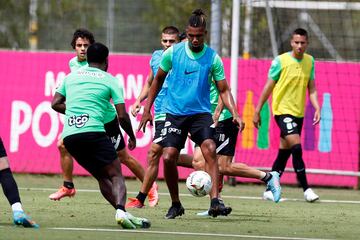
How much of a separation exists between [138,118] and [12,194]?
28.4 ft

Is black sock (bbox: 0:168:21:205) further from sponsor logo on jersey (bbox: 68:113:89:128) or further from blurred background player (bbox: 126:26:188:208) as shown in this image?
blurred background player (bbox: 126:26:188:208)

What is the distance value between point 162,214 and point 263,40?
10.5 meters

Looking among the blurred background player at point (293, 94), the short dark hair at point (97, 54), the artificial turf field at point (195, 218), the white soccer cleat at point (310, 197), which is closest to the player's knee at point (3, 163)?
the artificial turf field at point (195, 218)

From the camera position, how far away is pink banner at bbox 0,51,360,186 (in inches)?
750

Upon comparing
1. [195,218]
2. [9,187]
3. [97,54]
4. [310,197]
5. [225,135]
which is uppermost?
[97,54]

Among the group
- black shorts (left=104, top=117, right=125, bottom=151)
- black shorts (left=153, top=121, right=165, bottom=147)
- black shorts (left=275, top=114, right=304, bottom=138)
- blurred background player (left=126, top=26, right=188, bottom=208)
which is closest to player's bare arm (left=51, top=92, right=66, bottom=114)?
black shorts (left=153, top=121, right=165, bottom=147)

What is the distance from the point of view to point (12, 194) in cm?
1074

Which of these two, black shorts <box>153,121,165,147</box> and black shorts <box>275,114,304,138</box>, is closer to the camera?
black shorts <box>153,121,165,147</box>

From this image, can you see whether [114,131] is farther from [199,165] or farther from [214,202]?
[214,202]

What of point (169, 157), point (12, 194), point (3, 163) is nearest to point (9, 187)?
point (12, 194)

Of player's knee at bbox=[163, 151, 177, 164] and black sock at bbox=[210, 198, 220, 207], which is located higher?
player's knee at bbox=[163, 151, 177, 164]

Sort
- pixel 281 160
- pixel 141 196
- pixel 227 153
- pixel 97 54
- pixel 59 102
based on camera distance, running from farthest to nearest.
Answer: pixel 281 160
pixel 227 153
pixel 141 196
pixel 59 102
pixel 97 54

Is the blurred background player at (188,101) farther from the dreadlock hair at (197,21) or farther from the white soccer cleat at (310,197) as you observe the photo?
the white soccer cleat at (310,197)

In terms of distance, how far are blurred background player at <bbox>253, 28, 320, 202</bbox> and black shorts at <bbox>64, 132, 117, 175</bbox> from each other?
5.18 m
